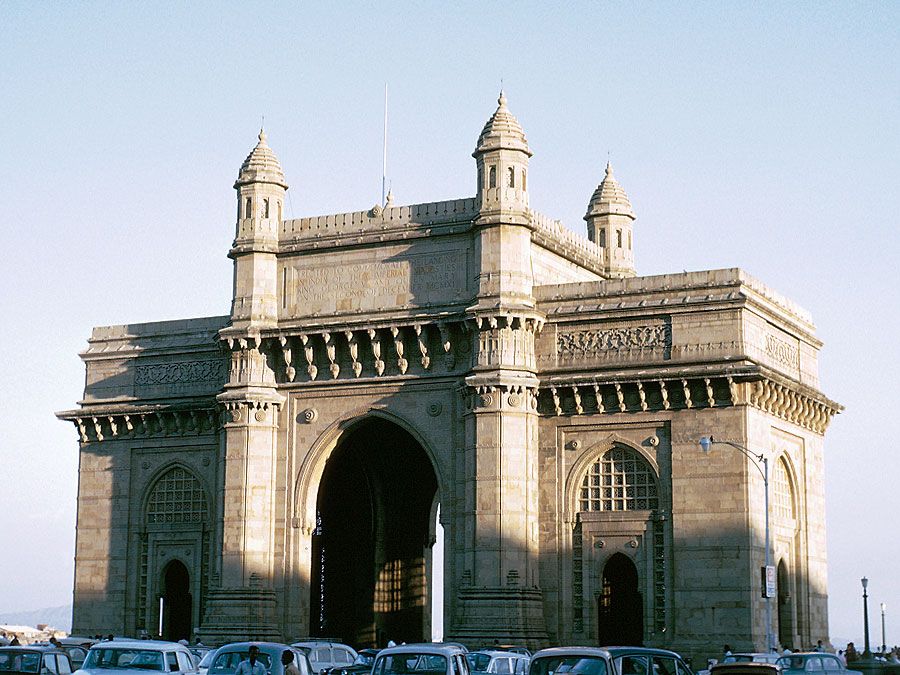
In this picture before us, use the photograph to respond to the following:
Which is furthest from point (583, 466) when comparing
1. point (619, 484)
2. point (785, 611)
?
point (785, 611)

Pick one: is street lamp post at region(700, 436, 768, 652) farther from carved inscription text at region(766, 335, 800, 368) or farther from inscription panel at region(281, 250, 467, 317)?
inscription panel at region(281, 250, 467, 317)

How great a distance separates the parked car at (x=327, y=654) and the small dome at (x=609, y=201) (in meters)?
26.4

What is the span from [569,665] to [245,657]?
324 inches

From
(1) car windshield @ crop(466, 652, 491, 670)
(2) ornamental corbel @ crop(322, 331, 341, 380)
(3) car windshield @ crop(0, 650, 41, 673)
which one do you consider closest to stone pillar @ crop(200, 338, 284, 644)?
(2) ornamental corbel @ crop(322, 331, 341, 380)

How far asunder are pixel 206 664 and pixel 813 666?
541 inches

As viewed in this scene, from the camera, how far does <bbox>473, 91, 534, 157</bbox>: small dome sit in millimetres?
52344

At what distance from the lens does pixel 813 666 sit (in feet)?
118

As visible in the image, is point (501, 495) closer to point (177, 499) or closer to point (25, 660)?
point (177, 499)

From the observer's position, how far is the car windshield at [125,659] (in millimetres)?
30328

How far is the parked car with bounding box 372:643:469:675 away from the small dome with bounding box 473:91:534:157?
27.2 m

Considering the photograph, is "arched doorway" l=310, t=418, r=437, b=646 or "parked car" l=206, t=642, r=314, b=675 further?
"arched doorway" l=310, t=418, r=437, b=646

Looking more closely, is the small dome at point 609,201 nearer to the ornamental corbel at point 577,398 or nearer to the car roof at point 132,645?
the ornamental corbel at point 577,398

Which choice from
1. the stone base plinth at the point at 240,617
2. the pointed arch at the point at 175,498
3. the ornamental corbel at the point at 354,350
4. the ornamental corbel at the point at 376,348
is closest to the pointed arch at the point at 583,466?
the ornamental corbel at the point at 376,348

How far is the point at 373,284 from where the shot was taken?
54.3m
